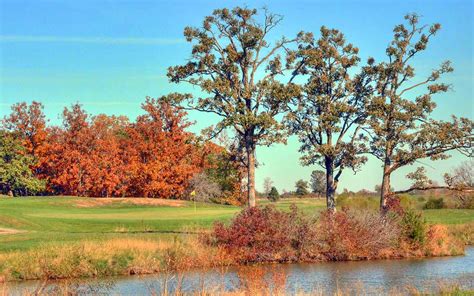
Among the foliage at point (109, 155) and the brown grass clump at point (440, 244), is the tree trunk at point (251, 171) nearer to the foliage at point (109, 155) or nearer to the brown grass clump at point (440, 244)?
the brown grass clump at point (440, 244)

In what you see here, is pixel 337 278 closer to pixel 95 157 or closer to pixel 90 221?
pixel 90 221

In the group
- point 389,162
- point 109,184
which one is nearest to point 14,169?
point 109,184

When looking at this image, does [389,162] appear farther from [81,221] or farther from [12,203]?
[12,203]

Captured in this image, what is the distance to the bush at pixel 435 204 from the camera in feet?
226

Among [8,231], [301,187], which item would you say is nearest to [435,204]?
[8,231]

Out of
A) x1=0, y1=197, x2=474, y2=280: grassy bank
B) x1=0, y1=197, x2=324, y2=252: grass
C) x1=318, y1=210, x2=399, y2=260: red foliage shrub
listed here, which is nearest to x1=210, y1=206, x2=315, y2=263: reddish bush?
x1=318, y1=210, x2=399, y2=260: red foliage shrub

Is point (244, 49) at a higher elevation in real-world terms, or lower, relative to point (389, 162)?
higher

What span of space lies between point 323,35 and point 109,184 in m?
48.8

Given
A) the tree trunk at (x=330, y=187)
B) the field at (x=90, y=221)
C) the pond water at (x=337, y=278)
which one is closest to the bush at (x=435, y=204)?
the field at (x=90, y=221)

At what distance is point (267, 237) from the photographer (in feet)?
113

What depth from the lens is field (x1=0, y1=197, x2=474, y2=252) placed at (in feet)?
120

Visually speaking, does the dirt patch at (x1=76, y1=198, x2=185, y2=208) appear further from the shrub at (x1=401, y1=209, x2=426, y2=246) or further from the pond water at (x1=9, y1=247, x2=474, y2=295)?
the pond water at (x1=9, y1=247, x2=474, y2=295)

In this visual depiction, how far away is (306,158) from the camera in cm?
4234

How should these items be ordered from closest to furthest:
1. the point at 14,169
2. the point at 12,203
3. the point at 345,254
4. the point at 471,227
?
the point at 345,254 < the point at 471,227 < the point at 12,203 < the point at 14,169
